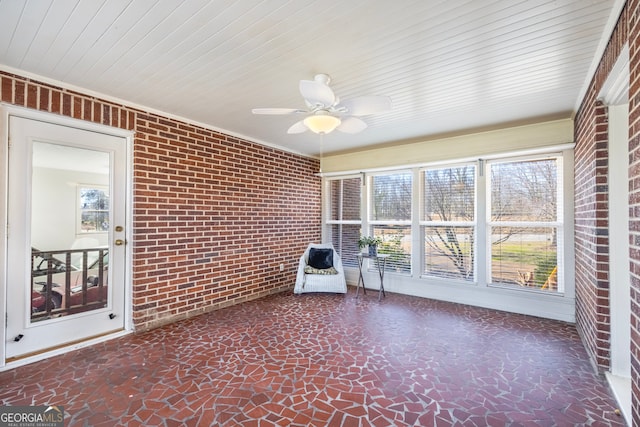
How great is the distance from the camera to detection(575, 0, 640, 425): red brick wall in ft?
4.83

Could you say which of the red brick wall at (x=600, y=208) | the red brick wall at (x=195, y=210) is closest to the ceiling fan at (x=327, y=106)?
the red brick wall at (x=600, y=208)

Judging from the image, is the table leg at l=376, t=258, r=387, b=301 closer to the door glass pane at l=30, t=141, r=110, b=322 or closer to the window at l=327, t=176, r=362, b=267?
the window at l=327, t=176, r=362, b=267

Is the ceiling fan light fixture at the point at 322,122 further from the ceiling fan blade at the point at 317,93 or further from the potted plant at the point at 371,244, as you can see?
the potted plant at the point at 371,244

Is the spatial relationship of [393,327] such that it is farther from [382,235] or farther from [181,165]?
[181,165]

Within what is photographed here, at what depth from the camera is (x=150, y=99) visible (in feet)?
9.84

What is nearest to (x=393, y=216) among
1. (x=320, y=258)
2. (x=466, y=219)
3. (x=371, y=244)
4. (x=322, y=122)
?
(x=371, y=244)

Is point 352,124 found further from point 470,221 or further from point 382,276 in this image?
point 382,276

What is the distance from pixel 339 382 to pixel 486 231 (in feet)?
9.97

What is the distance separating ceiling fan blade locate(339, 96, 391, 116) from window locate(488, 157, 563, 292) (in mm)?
2610

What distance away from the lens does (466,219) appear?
168 inches

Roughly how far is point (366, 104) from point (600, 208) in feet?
6.81

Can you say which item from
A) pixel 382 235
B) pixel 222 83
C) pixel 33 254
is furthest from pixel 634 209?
pixel 33 254

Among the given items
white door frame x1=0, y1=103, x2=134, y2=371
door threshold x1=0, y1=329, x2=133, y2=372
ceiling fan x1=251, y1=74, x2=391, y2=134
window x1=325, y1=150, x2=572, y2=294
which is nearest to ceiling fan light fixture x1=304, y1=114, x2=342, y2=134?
ceiling fan x1=251, y1=74, x2=391, y2=134

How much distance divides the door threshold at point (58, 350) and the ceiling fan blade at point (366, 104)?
3.18 metres
